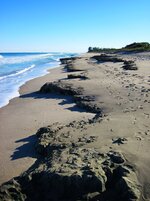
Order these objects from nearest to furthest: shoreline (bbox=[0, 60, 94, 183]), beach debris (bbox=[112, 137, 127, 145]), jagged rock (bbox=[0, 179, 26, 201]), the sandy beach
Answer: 1. jagged rock (bbox=[0, 179, 26, 201])
2. the sandy beach
3. beach debris (bbox=[112, 137, 127, 145])
4. shoreline (bbox=[0, 60, 94, 183])

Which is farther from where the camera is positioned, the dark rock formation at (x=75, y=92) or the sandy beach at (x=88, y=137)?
the dark rock formation at (x=75, y=92)

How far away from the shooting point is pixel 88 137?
6.55m

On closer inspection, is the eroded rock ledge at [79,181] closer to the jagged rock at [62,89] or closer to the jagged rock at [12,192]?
the jagged rock at [12,192]

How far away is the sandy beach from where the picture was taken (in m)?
4.69

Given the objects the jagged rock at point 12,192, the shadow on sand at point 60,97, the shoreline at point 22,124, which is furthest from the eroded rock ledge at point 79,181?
the shadow on sand at point 60,97

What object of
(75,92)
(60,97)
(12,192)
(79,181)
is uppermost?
(79,181)

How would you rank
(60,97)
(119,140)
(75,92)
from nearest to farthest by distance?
(119,140), (75,92), (60,97)

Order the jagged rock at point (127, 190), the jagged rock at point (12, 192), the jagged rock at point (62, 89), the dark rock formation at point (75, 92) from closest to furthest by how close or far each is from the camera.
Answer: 1. the jagged rock at point (127, 190)
2. the jagged rock at point (12, 192)
3. the dark rock formation at point (75, 92)
4. the jagged rock at point (62, 89)

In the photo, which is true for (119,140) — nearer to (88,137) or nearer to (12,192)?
(88,137)

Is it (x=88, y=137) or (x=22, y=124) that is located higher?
(x=88, y=137)

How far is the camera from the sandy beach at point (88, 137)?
469 centimetres

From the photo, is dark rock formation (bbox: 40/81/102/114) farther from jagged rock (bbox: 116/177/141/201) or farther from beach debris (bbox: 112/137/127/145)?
jagged rock (bbox: 116/177/141/201)

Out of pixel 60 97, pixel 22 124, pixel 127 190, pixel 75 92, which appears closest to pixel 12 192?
pixel 127 190

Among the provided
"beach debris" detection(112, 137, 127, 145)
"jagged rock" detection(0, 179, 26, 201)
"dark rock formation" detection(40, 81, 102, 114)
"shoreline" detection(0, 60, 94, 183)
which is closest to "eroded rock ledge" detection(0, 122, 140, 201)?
"jagged rock" detection(0, 179, 26, 201)
